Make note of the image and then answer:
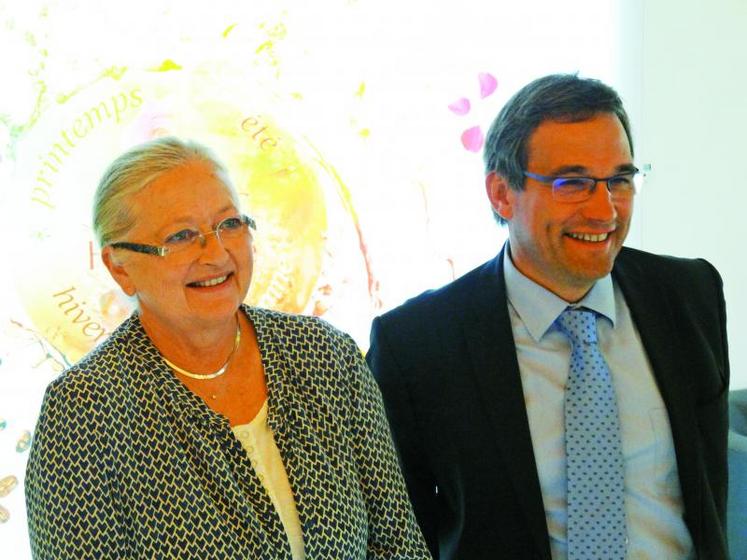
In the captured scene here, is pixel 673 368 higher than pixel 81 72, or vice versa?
pixel 81 72

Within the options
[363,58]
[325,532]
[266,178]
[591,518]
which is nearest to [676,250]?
[363,58]

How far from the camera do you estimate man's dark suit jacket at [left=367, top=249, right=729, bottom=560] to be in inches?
75.5

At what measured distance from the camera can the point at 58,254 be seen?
259cm

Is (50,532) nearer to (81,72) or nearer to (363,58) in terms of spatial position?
(81,72)

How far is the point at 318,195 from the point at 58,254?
82cm

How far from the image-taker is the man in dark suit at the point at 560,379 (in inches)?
75.1

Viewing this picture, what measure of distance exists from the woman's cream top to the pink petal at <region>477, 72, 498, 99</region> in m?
1.73

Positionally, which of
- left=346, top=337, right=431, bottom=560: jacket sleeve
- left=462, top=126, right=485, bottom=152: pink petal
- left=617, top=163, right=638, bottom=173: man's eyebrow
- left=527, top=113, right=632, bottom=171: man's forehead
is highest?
left=527, top=113, right=632, bottom=171: man's forehead

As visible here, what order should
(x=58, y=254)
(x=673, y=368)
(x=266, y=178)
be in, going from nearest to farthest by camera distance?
(x=673, y=368) → (x=58, y=254) → (x=266, y=178)

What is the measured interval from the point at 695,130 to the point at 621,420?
1975 millimetres

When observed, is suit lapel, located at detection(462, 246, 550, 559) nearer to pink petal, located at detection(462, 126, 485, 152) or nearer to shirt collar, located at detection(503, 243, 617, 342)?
shirt collar, located at detection(503, 243, 617, 342)

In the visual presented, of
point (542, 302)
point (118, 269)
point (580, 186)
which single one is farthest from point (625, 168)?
point (118, 269)

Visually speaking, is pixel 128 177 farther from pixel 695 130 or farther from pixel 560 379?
pixel 695 130

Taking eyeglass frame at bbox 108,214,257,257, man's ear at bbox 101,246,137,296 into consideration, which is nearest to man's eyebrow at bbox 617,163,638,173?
eyeglass frame at bbox 108,214,257,257
